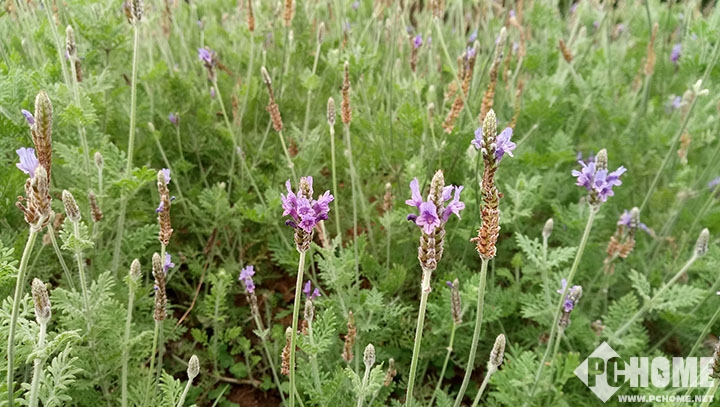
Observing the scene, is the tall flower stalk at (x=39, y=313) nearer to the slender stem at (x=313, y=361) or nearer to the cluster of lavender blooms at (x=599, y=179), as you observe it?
the slender stem at (x=313, y=361)

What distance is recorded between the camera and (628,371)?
1.78 m

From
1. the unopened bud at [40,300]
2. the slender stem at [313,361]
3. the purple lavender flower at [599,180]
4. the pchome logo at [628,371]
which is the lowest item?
the pchome logo at [628,371]

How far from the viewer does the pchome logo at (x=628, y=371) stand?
5.61 feet

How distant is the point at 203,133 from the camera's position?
7.76 feet

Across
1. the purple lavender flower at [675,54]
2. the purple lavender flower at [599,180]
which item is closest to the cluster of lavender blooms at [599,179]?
the purple lavender flower at [599,180]

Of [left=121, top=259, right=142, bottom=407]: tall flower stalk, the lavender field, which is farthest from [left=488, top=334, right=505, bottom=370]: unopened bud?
[left=121, top=259, right=142, bottom=407]: tall flower stalk

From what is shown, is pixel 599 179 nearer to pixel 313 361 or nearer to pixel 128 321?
pixel 313 361

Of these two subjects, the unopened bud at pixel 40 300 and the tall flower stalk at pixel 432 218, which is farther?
the unopened bud at pixel 40 300

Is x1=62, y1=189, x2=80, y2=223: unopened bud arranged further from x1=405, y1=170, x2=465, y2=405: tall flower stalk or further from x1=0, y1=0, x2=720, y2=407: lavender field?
x1=405, y1=170, x2=465, y2=405: tall flower stalk

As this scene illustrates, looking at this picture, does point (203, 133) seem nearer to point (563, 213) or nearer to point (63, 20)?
point (63, 20)

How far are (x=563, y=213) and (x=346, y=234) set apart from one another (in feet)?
2.81

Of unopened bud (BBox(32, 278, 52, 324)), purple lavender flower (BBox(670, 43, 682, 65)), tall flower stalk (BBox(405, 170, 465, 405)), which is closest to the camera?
tall flower stalk (BBox(405, 170, 465, 405))

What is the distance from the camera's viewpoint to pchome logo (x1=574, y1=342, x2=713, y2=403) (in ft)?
5.61

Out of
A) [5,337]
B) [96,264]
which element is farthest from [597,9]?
[5,337]
